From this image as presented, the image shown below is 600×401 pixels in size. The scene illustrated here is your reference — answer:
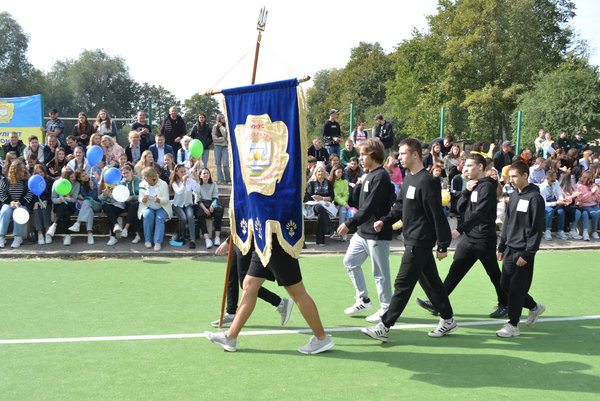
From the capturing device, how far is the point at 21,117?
16234 millimetres

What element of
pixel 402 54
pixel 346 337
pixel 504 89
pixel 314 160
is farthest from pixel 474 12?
pixel 346 337

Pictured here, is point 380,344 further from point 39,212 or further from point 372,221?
point 39,212

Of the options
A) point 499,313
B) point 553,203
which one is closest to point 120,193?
point 499,313

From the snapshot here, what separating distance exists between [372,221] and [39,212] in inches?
299

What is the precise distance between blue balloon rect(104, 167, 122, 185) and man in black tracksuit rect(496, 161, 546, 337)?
7.90 meters

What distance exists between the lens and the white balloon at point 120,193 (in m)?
11.6

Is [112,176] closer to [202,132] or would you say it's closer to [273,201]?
[202,132]

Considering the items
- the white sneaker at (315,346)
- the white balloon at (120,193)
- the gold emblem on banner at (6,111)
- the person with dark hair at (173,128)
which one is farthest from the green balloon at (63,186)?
the white sneaker at (315,346)

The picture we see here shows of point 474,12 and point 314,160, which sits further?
point 474,12

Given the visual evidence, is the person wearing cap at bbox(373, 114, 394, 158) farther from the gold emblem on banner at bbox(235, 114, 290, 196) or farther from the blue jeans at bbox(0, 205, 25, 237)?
the gold emblem on banner at bbox(235, 114, 290, 196)

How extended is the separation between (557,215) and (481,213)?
8.27 m

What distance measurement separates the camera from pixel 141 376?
500 centimetres

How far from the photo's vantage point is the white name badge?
6297mm

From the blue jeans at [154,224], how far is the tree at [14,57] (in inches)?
2003
